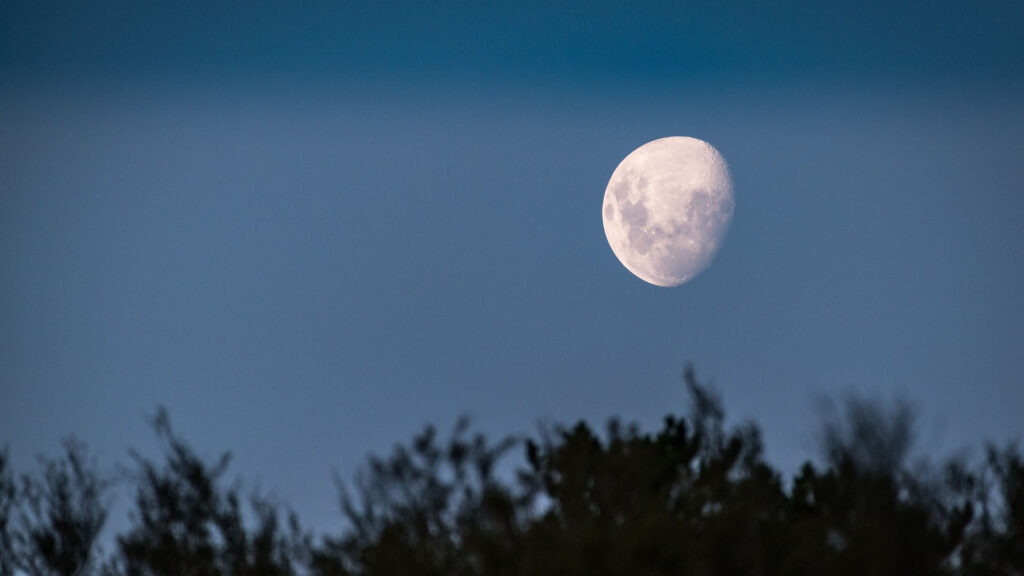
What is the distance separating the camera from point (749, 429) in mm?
25359

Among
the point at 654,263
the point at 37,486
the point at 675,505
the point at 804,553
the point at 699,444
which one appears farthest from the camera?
the point at 654,263

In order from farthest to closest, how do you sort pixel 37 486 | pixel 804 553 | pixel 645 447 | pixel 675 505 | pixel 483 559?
pixel 37 486, pixel 645 447, pixel 675 505, pixel 483 559, pixel 804 553

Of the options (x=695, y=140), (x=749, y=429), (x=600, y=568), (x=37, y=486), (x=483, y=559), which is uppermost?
(x=695, y=140)

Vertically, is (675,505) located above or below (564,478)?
below

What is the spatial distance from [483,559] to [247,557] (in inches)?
296

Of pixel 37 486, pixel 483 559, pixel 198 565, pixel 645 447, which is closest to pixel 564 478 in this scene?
pixel 645 447

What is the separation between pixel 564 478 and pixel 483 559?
596cm

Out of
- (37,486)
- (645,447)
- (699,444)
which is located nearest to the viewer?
(645,447)

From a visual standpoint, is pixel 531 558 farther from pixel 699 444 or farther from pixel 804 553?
pixel 699 444

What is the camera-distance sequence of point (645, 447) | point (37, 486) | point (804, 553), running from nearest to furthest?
point (804, 553) → point (645, 447) → point (37, 486)

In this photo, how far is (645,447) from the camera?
959 inches

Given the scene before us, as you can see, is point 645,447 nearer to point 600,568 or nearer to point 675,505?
point 675,505

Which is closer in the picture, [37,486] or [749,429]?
[749,429]

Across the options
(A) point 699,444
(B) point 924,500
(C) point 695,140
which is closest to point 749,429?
(A) point 699,444
